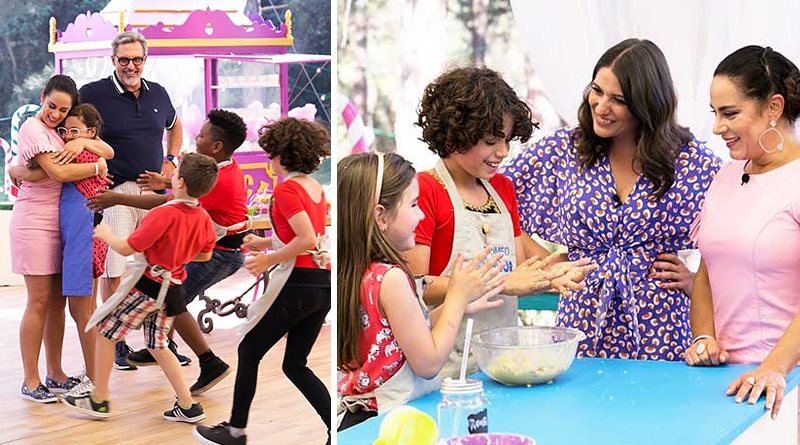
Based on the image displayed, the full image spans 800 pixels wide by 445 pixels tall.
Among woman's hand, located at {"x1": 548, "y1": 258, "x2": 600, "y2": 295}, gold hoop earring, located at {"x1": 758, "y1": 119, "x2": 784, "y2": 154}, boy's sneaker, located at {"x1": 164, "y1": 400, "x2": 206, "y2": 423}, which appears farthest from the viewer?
boy's sneaker, located at {"x1": 164, "y1": 400, "x2": 206, "y2": 423}

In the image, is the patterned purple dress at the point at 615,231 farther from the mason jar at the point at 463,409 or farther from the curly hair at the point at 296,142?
the mason jar at the point at 463,409

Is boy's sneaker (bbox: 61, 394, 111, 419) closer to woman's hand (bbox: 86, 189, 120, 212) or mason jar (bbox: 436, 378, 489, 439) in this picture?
woman's hand (bbox: 86, 189, 120, 212)

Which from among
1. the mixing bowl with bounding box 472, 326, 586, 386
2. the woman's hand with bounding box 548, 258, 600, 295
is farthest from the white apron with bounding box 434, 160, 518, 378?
the mixing bowl with bounding box 472, 326, 586, 386

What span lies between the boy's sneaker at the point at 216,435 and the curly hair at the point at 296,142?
2.10ft

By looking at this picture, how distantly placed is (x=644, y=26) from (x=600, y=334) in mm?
1301

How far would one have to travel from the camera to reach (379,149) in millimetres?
3076

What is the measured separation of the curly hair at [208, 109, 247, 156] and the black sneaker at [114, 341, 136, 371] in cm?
54

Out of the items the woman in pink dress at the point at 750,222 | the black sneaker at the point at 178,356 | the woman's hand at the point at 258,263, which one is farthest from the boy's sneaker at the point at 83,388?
the woman in pink dress at the point at 750,222

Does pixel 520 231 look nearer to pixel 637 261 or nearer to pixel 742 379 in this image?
pixel 637 261

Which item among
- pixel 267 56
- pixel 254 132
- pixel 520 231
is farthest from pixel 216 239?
pixel 520 231

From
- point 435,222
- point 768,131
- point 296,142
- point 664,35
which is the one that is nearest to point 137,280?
point 296,142

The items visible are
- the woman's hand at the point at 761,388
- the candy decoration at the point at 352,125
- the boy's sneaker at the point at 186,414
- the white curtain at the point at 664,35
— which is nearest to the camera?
the woman's hand at the point at 761,388

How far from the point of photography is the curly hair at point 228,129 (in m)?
2.09

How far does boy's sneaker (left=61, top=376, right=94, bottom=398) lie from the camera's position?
2.35 metres
